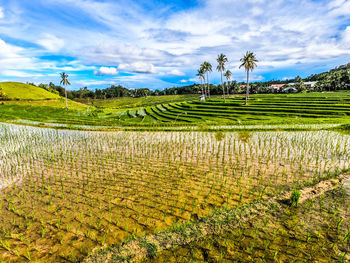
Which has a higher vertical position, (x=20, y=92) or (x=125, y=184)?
(x=20, y=92)

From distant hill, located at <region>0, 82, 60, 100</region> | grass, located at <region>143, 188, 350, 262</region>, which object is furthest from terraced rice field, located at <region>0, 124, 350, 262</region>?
distant hill, located at <region>0, 82, 60, 100</region>

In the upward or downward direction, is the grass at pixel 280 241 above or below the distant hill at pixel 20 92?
below

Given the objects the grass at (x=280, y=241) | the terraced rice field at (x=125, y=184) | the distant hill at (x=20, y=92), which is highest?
the distant hill at (x=20, y=92)

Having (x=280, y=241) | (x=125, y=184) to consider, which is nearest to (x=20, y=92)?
(x=125, y=184)

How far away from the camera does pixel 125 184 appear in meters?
10.8

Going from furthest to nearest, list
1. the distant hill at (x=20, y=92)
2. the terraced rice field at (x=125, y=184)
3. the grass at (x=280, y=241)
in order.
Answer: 1. the distant hill at (x=20, y=92)
2. the terraced rice field at (x=125, y=184)
3. the grass at (x=280, y=241)

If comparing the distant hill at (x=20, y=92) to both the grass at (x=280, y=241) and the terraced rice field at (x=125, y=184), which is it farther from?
the grass at (x=280, y=241)

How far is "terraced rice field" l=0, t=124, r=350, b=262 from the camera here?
23.1 feet

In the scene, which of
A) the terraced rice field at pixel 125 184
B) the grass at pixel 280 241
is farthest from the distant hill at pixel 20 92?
the grass at pixel 280 241

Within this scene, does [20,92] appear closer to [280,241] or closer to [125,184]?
Result: [125,184]

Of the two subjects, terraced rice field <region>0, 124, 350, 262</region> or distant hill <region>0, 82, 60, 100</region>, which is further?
distant hill <region>0, 82, 60, 100</region>

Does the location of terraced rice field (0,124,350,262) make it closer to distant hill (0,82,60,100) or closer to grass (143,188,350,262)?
grass (143,188,350,262)

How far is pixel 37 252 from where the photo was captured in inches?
250

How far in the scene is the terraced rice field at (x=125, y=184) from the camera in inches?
278
